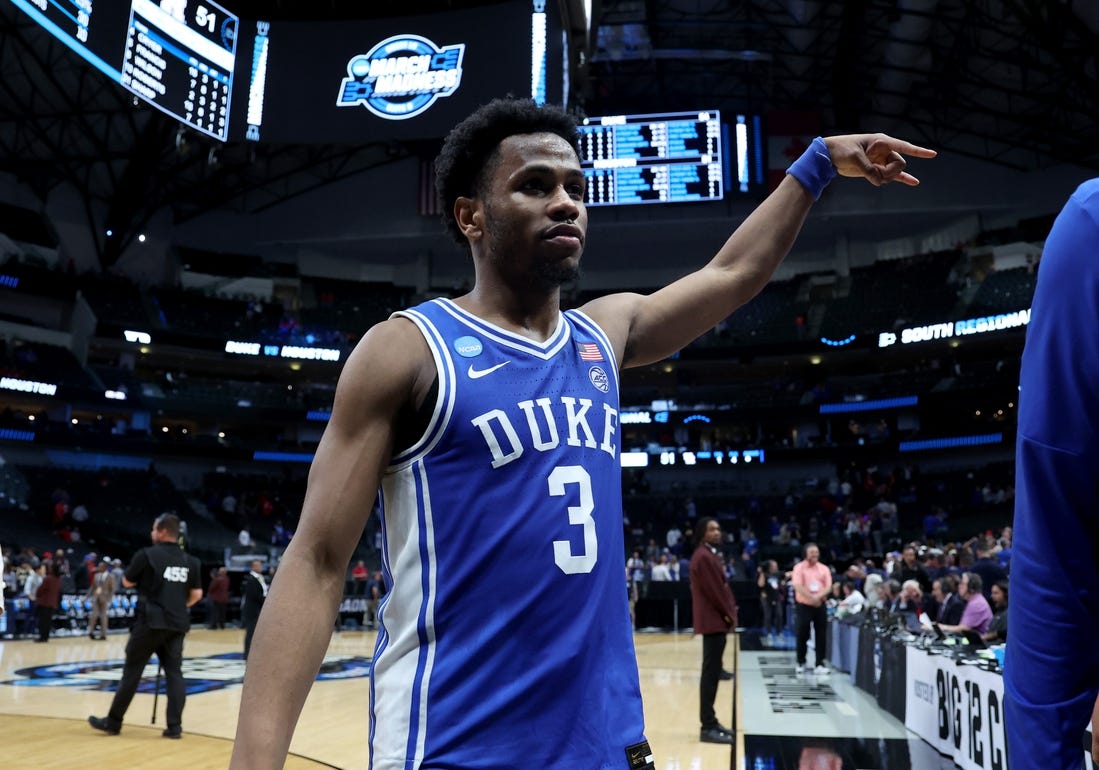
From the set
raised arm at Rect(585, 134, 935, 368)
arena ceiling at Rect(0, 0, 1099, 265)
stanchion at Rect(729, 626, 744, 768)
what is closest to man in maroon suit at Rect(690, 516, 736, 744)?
stanchion at Rect(729, 626, 744, 768)

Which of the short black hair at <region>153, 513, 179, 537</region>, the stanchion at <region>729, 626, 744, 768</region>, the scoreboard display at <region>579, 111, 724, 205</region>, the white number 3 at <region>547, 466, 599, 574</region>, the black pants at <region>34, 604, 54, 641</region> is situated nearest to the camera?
the white number 3 at <region>547, 466, 599, 574</region>

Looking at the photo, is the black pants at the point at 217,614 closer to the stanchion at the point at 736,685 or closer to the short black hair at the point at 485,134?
the stanchion at the point at 736,685

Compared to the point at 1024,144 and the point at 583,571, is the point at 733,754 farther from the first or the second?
the point at 1024,144

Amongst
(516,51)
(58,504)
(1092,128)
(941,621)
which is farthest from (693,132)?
(58,504)

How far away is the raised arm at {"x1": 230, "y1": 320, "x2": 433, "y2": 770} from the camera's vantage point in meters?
1.53

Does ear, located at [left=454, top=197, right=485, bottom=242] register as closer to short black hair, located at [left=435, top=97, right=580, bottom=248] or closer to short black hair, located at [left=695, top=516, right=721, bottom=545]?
short black hair, located at [left=435, top=97, right=580, bottom=248]

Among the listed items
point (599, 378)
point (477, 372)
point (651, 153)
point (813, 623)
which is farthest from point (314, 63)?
point (477, 372)

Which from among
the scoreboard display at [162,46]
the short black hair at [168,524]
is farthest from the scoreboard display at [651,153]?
the short black hair at [168,524]

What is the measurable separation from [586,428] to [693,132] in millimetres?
23765

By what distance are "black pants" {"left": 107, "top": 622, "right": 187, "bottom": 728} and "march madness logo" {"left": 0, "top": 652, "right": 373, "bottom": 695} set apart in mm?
2534

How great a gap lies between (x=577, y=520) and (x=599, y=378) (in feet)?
1.15

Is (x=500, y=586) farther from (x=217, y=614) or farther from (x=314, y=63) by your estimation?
(x=217, y=614)

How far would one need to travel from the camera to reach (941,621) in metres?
10.2

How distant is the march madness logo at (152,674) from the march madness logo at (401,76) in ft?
27.4
